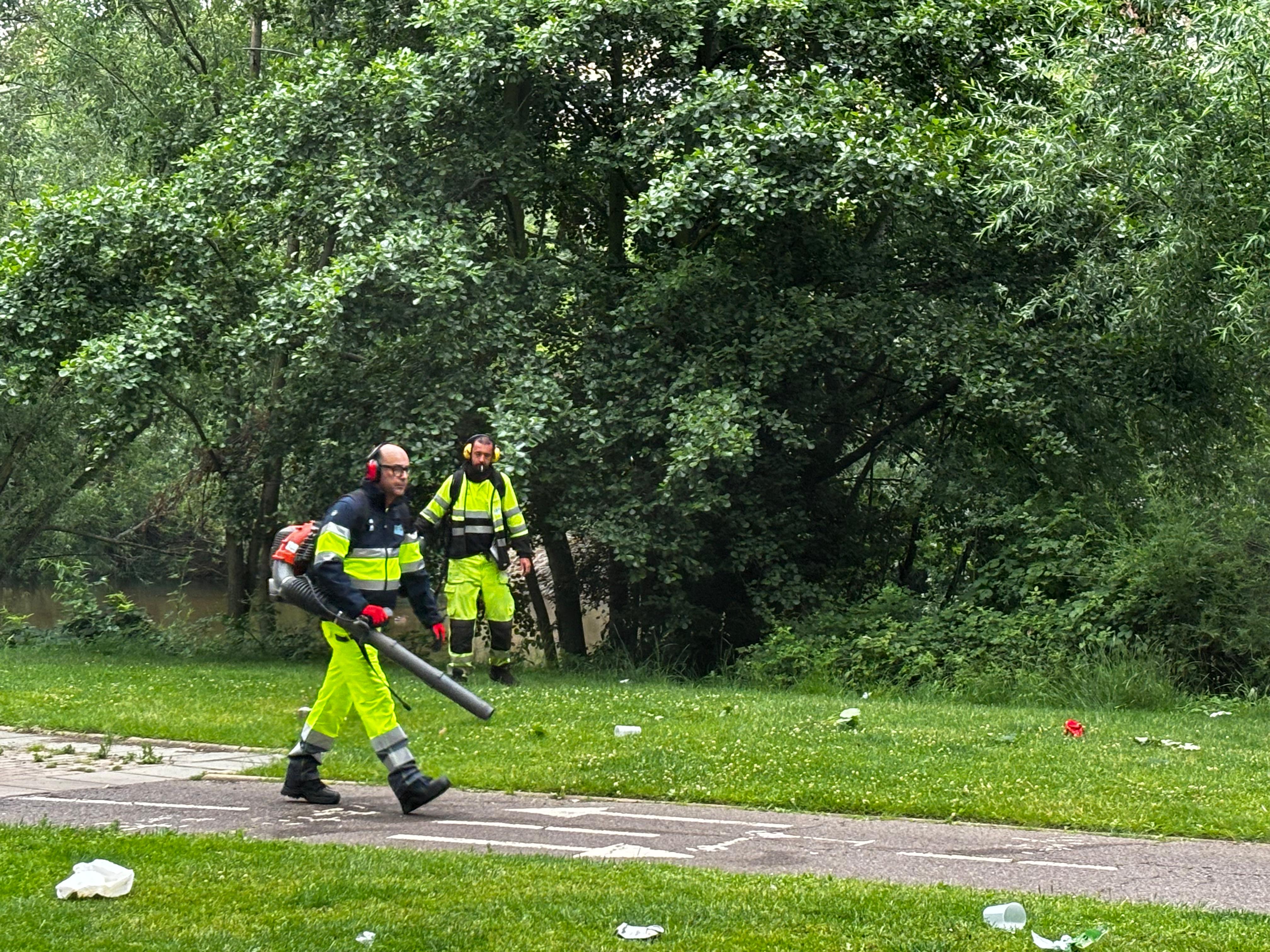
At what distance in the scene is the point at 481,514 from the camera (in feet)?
45.9

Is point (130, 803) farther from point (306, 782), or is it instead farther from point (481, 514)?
point (481, 514)

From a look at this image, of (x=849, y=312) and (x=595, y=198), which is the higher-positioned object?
(x=595, y=198)

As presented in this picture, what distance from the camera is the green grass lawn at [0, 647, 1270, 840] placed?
337 inches

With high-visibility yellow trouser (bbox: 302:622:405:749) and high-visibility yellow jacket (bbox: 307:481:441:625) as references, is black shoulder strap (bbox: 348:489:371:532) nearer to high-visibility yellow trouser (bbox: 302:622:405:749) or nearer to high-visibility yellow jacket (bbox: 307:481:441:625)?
high-visibility yellow jacket (bbox: 307:481:441:625)

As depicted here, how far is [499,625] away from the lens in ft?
47.4

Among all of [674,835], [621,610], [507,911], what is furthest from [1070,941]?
[621,610]

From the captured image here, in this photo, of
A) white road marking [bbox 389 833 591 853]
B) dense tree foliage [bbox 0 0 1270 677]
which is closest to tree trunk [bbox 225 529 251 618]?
dense tree foliage [bbox 0 0 1270 677]

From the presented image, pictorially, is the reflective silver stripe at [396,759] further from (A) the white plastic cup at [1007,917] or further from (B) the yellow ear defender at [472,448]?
(B) the yellow ear defender at [472,448]

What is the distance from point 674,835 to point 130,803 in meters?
3.29

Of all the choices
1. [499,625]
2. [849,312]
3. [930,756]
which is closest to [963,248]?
[849,312]

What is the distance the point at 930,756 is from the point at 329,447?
31.9ft

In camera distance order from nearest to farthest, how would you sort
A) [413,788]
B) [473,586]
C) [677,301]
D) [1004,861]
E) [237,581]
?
1. [1004,861]
2. [413,788]
3. [473,586]
4. [677,301]
5. [237,581]

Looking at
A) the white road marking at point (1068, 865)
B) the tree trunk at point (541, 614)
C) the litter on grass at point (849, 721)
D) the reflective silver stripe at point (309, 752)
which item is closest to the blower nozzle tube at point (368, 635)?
the reflective silver stripe at point (309, 752)

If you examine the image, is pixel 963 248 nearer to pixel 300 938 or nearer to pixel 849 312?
pixel 849 312
